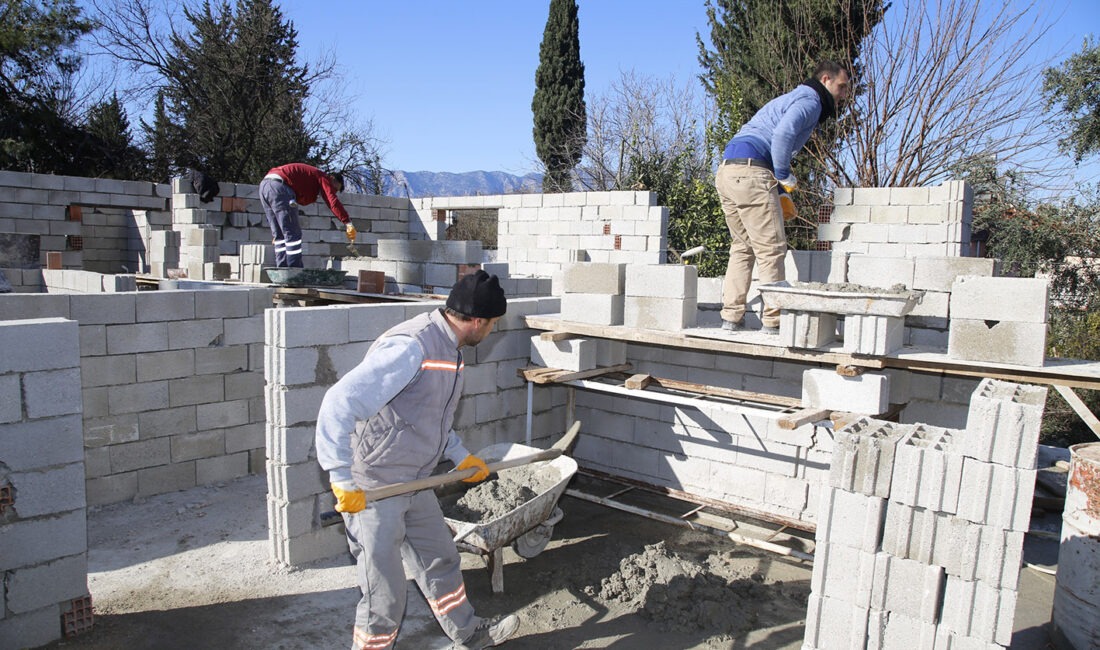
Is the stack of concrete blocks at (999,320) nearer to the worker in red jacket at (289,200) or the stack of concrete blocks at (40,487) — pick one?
the stack of concrete blocks at (40,487)

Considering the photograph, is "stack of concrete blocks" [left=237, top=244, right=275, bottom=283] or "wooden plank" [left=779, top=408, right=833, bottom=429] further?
"stack of concrete blocks" [left=237, top=244, right=275, bottom=283]

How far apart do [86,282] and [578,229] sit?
267 inches

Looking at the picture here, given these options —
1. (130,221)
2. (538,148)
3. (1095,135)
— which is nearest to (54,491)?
(130,221)

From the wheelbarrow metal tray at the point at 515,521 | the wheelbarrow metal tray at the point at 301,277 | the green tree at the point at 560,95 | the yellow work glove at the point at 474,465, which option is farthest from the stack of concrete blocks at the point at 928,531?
the green tree at the point at 560,95

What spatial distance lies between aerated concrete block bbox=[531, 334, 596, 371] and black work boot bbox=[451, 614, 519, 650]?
2.26 metres

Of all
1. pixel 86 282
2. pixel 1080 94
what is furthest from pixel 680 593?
pixel 1080 94

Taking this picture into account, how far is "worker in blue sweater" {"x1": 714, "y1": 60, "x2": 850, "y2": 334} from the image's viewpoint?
4988 mm

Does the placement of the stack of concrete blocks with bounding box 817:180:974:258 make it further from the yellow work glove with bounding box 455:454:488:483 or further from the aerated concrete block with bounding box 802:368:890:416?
the yellow work glove with bounding box 455:454:488:483

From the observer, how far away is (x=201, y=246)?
11.6m

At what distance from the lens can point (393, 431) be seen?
3.32m

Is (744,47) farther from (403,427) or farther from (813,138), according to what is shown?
(403,427)

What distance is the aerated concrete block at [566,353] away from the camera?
5.64 meters

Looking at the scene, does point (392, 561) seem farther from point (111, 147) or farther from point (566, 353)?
point (111, 147)

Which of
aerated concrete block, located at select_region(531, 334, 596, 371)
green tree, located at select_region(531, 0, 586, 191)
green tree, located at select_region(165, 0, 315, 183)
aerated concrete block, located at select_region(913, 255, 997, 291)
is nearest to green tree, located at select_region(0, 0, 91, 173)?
green tree, located at select_region(165, 0, 315, 183)
